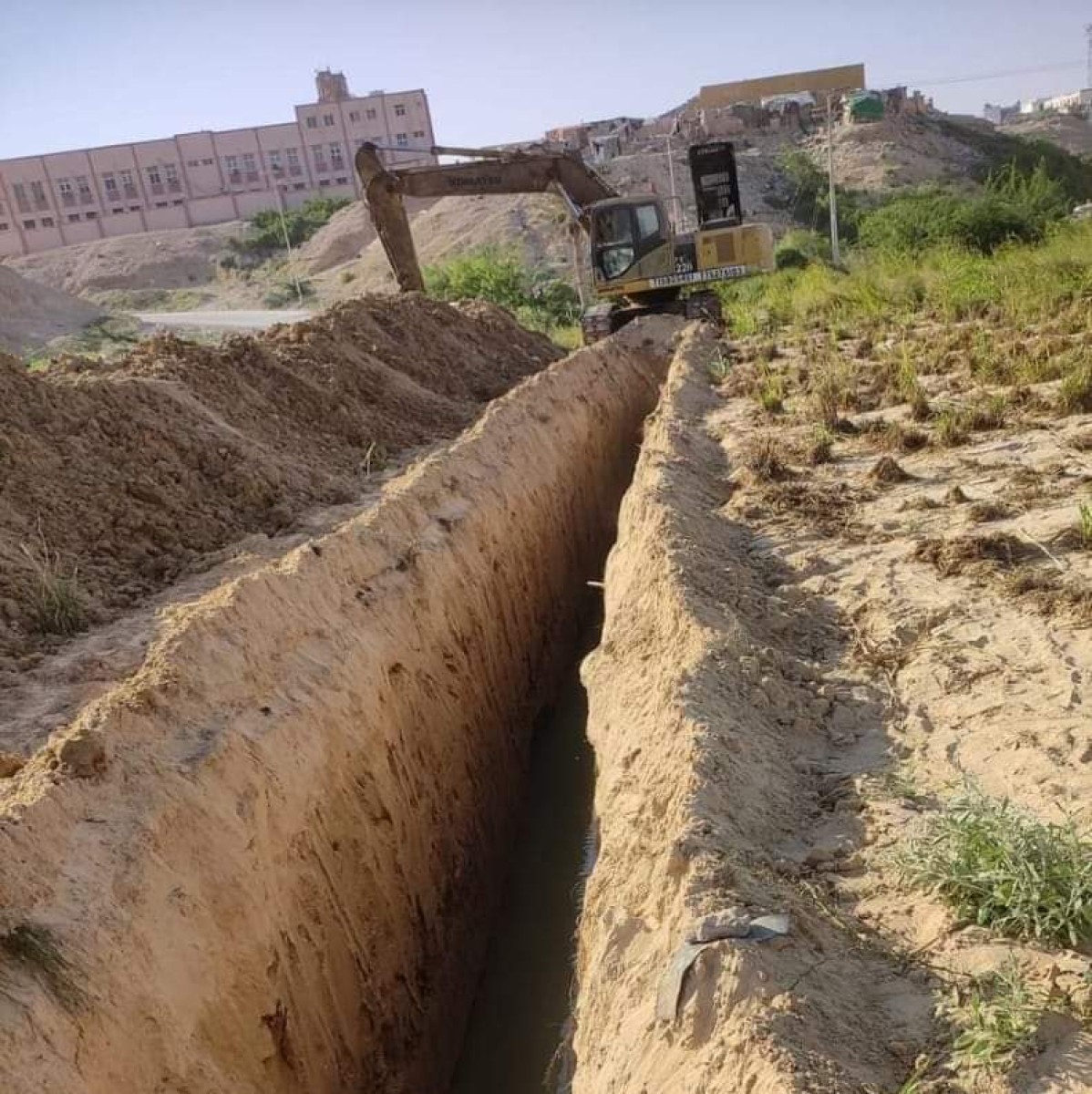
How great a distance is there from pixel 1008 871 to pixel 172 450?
8412mm

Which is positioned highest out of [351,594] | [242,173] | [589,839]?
[242,173]

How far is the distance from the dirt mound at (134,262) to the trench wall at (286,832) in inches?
2118

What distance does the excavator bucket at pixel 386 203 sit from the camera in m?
17.0

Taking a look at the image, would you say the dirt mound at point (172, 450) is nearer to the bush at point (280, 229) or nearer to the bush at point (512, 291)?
the bush at point (512, 291)

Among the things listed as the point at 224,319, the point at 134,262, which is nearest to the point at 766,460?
the point at 224,319

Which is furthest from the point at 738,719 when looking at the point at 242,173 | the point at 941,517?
the point at 242,173

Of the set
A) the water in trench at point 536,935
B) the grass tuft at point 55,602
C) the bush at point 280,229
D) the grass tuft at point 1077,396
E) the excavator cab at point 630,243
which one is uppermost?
the bush at point 280,229

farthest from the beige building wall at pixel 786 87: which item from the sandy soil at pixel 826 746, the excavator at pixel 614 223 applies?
the sandy soil at pixel 826 746

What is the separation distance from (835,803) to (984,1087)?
5.29 feet

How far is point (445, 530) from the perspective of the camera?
25.9ft

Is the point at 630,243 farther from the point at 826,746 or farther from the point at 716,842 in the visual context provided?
the point at 716,842

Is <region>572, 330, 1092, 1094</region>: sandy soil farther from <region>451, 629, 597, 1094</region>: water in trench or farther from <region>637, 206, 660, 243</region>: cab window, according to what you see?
<region>637, 206, 660, 243</region>: cab window

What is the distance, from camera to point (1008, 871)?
3.26 metres

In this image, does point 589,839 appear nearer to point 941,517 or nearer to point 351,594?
point 351,594
